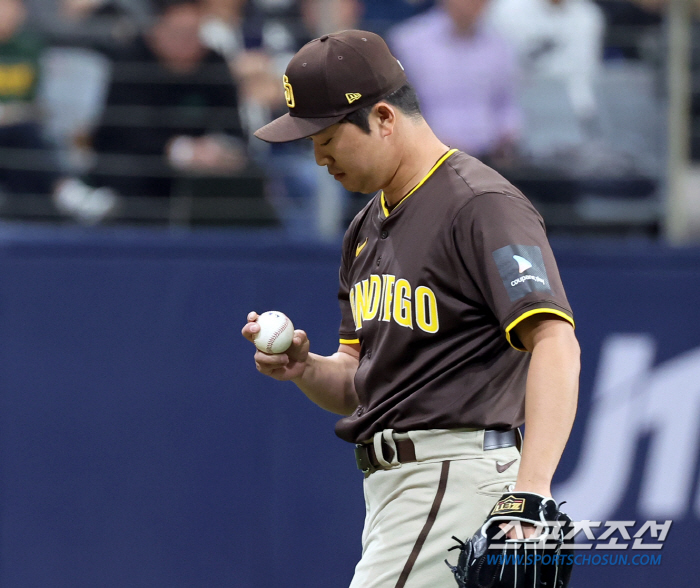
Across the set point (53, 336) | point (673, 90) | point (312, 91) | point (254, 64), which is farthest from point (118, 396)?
point (673, 90)

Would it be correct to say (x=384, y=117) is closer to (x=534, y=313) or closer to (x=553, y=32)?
(x=534, y=313)

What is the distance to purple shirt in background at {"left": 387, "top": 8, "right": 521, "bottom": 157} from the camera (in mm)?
4961

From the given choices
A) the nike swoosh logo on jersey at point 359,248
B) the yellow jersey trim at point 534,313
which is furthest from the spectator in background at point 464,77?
the yellow jersey trim at point 534,313

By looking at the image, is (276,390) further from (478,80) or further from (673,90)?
(673,90)

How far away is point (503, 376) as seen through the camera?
256cm

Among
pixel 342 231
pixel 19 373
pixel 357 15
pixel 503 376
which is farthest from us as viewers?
pixel 357 15

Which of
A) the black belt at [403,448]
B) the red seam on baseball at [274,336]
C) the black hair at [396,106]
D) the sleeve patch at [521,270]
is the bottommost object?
the black belt at [403,448]

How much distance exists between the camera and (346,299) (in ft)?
10.3

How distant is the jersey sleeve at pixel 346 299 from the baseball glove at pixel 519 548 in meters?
0.98

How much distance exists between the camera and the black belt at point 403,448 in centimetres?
256

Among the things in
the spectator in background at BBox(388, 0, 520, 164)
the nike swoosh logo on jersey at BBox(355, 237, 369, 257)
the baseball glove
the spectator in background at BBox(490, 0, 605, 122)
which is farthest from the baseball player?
the spectator in background at BBox(490, 0, 605, 122)

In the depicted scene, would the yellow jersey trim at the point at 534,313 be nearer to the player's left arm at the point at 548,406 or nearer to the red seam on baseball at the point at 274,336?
the player's left arm at the point at 548,406

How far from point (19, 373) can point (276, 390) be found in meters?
1.16

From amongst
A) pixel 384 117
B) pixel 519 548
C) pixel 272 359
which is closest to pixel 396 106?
pixel 384 117
